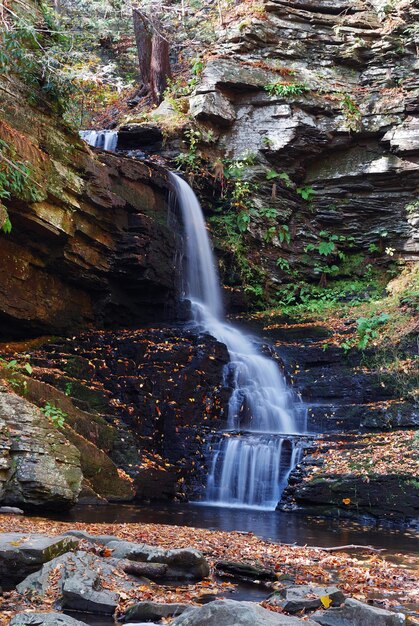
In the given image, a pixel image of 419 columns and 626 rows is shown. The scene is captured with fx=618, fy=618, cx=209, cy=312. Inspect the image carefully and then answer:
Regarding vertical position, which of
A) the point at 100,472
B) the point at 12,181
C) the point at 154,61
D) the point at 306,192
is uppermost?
the point at 154,61

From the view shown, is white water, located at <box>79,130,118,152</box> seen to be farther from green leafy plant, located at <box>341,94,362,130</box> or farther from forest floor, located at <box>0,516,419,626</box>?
forest floor, located at <box>0,516,419,626</box>

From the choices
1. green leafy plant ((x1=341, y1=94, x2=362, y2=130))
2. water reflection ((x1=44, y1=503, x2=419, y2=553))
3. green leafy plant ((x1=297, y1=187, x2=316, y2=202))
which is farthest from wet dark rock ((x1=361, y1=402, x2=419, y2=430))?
green leafy plant ((x1=341, y1=94, x2=362, y2=130))

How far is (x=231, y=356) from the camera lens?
1338 cm

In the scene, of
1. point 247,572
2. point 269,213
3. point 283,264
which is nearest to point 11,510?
point 247,572

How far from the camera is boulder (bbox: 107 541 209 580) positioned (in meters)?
5.03

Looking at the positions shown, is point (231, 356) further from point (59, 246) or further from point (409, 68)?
point (409, 68)

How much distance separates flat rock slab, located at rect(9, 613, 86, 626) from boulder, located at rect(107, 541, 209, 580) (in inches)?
65.5

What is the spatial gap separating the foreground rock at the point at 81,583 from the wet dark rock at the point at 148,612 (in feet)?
0.58

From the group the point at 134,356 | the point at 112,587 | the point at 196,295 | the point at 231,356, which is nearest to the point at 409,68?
the point at 196,295

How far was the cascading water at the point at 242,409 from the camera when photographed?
10.6 metres

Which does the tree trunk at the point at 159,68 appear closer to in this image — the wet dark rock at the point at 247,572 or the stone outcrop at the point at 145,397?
the stone outcrop at the point at 145,397

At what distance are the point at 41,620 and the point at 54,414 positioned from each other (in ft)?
19.6

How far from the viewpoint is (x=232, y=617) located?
3.31 m

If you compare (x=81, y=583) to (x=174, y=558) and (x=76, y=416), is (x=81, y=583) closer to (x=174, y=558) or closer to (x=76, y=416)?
(x=174, y=558)
